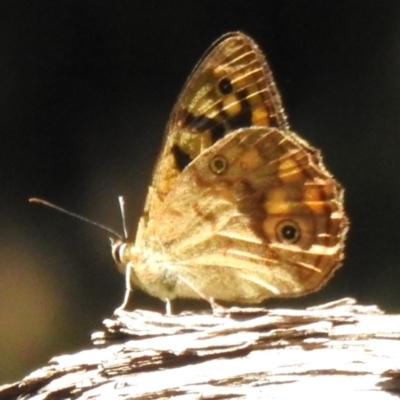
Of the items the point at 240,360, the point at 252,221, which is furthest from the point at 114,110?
the point at 240,360

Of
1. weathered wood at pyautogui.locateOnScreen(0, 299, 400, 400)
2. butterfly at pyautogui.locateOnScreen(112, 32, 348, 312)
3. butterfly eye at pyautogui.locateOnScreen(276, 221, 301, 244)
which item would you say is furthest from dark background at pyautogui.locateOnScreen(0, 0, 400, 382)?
weathered wood at pyautogui.locateOnScreen(0, 299, 400, 400)

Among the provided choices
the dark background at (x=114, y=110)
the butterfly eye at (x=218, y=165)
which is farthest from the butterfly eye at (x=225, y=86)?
the dark background at (x=114, y=110)

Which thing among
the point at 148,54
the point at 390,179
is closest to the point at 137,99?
the point at 148,54

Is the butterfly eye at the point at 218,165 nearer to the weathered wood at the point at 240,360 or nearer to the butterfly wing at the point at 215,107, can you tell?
the butterfly wing at the point at 215,107

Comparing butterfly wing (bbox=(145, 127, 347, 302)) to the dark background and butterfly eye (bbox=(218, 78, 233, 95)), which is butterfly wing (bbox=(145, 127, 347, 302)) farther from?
the dark background

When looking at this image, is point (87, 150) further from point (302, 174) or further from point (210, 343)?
point (210, 343)

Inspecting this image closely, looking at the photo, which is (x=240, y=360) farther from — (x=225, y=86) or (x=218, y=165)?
(x=225, y=86)
